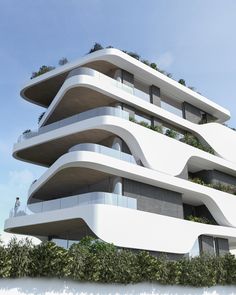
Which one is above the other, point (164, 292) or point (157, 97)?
point (157, 97)

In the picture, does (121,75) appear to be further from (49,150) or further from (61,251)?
(61,251)

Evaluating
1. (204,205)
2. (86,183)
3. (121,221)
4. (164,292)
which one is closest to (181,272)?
(164,292)

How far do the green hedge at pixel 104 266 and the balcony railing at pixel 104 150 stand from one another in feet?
17.7

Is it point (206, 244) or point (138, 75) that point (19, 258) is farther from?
point (138, 75)

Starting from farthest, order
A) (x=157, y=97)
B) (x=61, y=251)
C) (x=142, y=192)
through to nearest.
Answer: (x=157, y=97) < (x=142, y=192) < (x=61, y=251)

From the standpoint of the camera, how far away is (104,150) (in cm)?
2227

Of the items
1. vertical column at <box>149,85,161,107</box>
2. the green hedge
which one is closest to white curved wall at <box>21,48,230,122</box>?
vertical column at <box>149,85,161,107</box>

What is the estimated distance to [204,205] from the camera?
→ 100 feet

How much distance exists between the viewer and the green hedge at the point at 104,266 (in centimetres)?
1267

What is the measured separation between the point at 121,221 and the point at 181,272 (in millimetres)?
4072

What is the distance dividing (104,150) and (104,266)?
8.58 metres

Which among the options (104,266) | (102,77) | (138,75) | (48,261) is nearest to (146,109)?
(138,75)

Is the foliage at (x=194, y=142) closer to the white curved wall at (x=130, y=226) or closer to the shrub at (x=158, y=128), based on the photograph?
the shrub at (x=158, y=128)

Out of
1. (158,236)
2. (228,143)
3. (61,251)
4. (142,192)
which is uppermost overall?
(228,143)
